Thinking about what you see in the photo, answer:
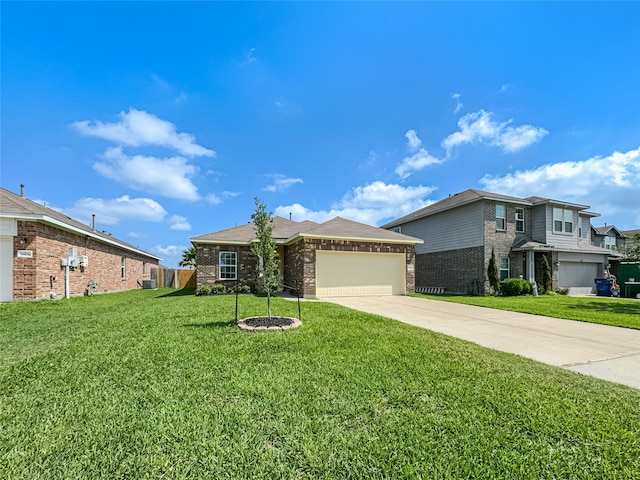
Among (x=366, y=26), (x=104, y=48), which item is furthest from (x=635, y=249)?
(x=104, y=48)

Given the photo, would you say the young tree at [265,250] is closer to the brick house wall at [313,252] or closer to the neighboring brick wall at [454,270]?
the brick house wall at [313,252]

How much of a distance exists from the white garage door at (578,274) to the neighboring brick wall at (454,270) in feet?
19.4

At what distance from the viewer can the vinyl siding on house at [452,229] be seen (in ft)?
56.7

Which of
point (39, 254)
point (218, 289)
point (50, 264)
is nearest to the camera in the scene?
point (39, 254)

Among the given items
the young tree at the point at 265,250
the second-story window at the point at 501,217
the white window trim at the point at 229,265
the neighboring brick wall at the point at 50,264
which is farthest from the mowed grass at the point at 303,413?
the second-story window at the point at 501,217

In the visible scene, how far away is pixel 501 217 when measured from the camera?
17.6 metres

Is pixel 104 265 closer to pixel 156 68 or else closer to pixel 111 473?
pixel 156 68

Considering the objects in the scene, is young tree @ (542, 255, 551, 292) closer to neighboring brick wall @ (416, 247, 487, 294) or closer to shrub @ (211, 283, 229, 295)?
neighboring brick wall @ (416, 247, 487, 294)

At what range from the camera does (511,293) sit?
16.2 metres

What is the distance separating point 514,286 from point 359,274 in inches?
340

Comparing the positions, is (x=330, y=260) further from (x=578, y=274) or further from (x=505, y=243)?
(x=578, y=274)

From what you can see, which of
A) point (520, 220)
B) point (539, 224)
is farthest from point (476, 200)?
point (539, 224)

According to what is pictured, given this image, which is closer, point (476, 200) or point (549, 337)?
point (549, 337)

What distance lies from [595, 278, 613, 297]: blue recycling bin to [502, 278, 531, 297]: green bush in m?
6.45
